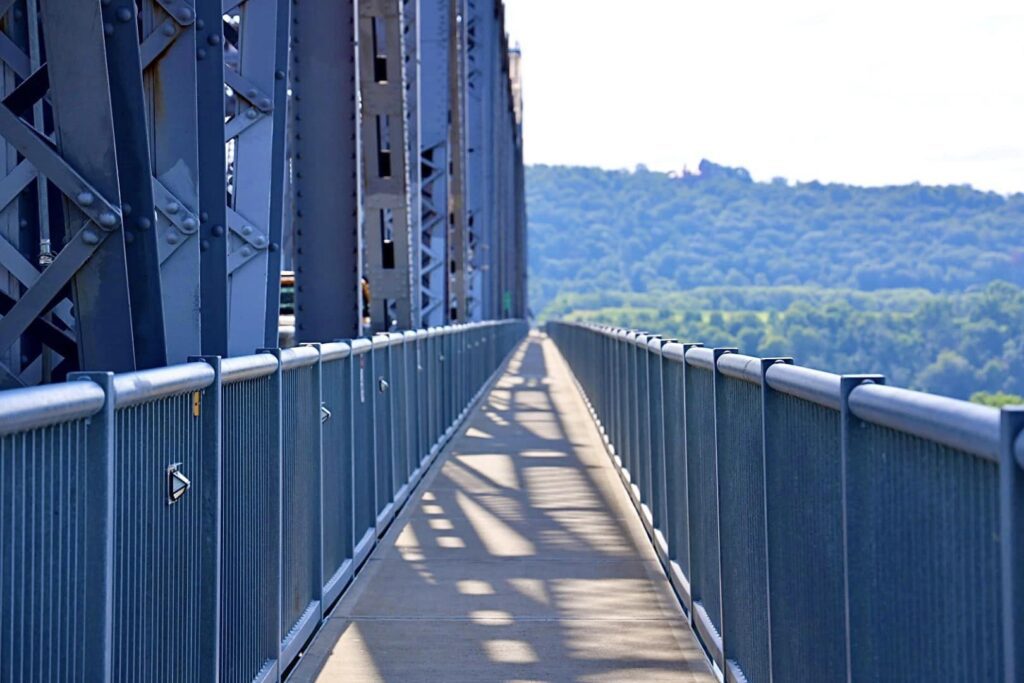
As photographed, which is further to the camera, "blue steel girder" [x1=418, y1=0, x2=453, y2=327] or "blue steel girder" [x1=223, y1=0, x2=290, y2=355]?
"blue steel girder" [x1=418, y1=0, x2=453, y2=327]

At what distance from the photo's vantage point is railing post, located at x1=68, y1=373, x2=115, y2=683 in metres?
3.92

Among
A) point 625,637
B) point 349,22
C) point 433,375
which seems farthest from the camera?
point 433,375

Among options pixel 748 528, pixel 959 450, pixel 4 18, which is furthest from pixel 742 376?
pixel 4 18

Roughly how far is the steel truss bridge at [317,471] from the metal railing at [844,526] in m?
0.01

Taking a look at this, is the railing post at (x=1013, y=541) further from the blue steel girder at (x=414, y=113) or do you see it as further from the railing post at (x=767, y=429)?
the blue steel girder at (x=414, y=113)

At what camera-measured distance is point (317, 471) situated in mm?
7957

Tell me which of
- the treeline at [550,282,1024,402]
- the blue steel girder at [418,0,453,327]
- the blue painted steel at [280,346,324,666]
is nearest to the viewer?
the blue painted steel at [280,346,324,666]

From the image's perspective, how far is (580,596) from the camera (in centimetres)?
884

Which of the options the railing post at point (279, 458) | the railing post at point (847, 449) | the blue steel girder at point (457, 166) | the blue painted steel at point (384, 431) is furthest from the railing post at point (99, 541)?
the blue steel girder at point (457, 166)

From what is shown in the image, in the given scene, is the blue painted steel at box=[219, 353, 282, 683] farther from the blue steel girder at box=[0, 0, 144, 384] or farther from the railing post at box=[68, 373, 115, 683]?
the railing post at box=[68, 373, 115, 683]

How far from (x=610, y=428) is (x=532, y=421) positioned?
602 centimetres

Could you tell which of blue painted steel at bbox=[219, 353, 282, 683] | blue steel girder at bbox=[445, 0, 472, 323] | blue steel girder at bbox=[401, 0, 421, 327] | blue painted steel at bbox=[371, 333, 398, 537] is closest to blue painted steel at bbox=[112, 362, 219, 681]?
blue painted steel at bbox=[219, 353, 282, 683]

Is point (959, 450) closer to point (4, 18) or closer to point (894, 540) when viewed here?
point (894, 540)

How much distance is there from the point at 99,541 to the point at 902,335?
112 m
